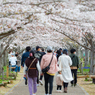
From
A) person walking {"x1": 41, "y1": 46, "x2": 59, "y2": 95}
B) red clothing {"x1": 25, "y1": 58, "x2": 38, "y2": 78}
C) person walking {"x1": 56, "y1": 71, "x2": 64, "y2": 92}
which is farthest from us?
person walking {"x1": 56, "y1": 71, "x2": 64, "y2": 92}

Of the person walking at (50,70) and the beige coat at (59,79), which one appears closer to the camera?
the person walking at (50,70)

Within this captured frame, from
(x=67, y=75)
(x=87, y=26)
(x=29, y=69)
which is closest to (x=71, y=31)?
(x=87, y=26)

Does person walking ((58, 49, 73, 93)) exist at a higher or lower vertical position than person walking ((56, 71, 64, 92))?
higher

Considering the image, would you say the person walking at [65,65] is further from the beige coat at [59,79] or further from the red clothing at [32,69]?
the red clothing at [32,69]

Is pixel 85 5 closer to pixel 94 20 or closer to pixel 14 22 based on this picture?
pixel 94 20

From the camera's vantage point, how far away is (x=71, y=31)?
20.4 m

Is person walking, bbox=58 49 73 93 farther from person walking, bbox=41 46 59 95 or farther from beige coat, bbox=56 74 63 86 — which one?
person walking, bbox=41 46 59 95

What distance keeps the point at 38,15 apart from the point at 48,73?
479 centimetres

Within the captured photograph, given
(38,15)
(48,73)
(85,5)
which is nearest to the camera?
(48,73)

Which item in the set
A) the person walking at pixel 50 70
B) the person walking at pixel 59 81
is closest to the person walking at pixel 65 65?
the person walking at pixel 59 81

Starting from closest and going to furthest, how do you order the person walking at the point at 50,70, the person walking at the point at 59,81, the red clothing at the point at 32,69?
the person walking at the point at 50,70 → the red clothing at the point at 32,69 → the person walking at the point at 59,81

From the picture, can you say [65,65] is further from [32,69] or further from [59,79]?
[32,69]

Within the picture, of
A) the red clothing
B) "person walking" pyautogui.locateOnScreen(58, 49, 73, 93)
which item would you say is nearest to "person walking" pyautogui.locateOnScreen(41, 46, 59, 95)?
the red clothing

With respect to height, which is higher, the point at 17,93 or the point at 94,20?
the point at 94,20
